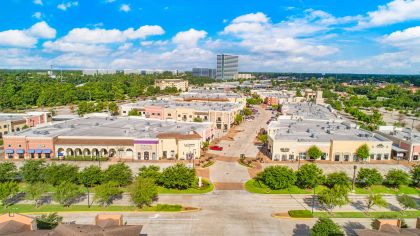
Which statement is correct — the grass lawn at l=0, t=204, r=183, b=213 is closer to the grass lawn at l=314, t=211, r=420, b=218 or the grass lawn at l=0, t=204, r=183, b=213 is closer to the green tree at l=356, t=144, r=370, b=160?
the grass lawn at l=314, t=211, r=420, b=218

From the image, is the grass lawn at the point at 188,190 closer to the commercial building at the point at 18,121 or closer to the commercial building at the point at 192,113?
the commercial building at the point at 192,113

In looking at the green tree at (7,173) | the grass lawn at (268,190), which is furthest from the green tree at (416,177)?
the green tree at (7,173)

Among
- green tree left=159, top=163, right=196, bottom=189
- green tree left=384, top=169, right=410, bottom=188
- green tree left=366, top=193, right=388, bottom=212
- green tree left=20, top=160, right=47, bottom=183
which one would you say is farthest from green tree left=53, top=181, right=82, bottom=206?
green tree left=384, top=169, right=410, bottom=188

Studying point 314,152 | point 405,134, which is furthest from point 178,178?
point 405,134

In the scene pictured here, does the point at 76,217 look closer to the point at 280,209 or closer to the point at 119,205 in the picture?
the point at 119,205

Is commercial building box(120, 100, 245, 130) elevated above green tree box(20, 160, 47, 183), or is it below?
above

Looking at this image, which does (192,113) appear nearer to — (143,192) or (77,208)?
(143,192)

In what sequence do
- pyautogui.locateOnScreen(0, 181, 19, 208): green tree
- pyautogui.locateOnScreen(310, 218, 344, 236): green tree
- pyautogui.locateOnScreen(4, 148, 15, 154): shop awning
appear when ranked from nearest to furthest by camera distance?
pyautogui.locateOnScreen(310, 218, 344, 236): green tree, pyautogui.locateOnScreen(0, 181, 19, 208): green tree, pyautogui.locateOnScreen(4, 148, 15, 154): shop awning
